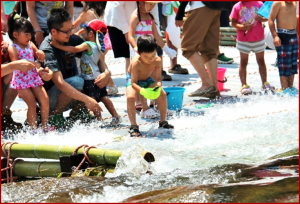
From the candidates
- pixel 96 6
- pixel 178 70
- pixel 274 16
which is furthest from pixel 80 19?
pixel 274 16

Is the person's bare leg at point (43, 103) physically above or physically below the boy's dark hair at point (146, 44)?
below

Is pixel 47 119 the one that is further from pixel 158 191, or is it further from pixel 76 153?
pixel 158 191

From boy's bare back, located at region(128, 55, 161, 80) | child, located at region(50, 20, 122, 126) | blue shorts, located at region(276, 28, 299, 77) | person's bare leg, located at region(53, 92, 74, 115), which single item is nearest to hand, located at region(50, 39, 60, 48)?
child, located at region(50, 20, 122, 126)

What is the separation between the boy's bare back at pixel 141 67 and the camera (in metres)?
6.86

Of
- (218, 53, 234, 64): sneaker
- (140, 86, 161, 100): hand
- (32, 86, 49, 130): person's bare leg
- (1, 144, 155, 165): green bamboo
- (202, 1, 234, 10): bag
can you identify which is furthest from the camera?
(218, 53, 234, 64): sneaker

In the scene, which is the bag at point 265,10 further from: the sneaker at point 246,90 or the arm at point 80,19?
the arm at point 80,19

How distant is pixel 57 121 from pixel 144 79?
3.47ft

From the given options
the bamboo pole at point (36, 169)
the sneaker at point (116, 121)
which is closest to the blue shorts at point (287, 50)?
the sneaker at point (116, 121)

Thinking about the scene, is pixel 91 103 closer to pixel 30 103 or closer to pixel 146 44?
pixel 30 103

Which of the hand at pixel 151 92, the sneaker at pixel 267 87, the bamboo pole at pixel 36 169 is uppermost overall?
the hand at pixel 151 92

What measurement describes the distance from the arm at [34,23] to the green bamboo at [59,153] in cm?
255

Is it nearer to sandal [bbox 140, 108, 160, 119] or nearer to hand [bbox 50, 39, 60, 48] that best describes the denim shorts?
hand [bbox 50, 39, 60, 48]

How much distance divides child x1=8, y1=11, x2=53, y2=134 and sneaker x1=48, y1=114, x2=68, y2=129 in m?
0.26

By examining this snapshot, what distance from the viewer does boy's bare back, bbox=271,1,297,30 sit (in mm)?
8680
